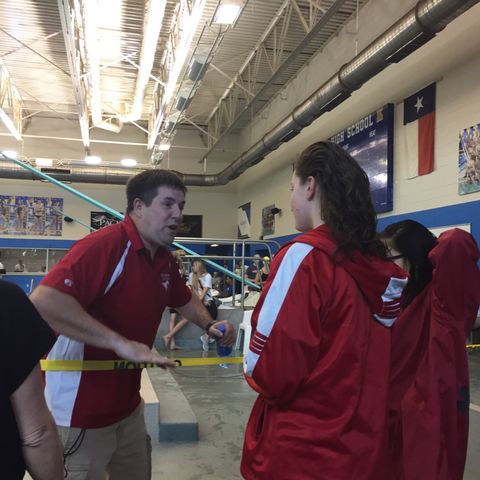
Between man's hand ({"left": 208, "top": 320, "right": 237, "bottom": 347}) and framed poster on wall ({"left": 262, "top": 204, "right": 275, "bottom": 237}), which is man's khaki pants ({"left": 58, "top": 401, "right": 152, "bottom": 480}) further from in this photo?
framed poster on wall ({"left": 262, "top": 204, "right": 275, "bottom": 237})

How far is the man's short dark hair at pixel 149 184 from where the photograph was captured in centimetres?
199

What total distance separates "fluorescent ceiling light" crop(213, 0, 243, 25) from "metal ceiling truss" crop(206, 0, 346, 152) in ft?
5.62

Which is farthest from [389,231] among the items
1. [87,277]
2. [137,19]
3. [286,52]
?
[286,52]

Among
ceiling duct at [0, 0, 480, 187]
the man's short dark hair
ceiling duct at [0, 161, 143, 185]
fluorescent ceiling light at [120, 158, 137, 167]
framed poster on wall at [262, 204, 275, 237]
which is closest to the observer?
the man's short dark hair

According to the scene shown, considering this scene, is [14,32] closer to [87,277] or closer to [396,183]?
[396,183]

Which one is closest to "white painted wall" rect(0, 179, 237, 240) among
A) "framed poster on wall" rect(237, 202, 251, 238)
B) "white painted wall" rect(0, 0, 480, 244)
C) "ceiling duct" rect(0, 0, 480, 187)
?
"framed poster on wall" rect(237, 202, 251, 238)

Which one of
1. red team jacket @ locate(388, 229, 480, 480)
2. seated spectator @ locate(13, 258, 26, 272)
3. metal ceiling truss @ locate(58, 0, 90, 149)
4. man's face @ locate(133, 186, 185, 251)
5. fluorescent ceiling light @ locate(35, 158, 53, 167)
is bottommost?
seated spectator @ locate(13, 258, 26, 272)

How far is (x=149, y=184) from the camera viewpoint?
200cm

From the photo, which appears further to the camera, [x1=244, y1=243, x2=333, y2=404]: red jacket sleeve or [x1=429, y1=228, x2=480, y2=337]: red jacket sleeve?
[x1=429, y1=228, x2=480, y2=337]: red jacket sleeve

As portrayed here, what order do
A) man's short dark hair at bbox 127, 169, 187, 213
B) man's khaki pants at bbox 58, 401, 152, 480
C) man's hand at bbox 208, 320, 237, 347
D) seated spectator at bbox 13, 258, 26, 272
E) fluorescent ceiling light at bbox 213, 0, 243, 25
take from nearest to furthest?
man's khaki pants at bbox 58, 401, 152, 480, man's short dark hair at bbox 127, 169, 187, 213, man's hand at bbox 208, 320, 237, 347, fluorescent ceiling light at bbox 213, 0, 243, 25, seated spectator at bbox 13, 258, 26, 272

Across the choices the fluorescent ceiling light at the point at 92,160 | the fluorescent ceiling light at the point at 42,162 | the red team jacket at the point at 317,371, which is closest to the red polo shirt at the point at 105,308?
the red team jacket at the point at 317,371

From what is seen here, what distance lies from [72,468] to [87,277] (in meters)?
0.71

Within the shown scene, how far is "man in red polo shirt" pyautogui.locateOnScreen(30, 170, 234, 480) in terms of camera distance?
1.65 m

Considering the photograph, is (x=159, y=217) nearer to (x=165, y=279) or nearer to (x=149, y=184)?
(x=149, y=184)
